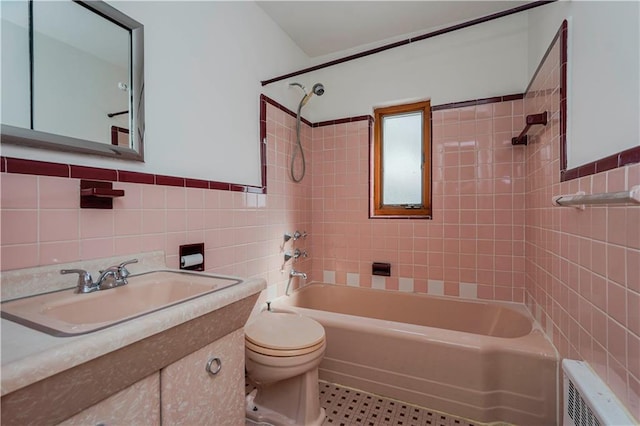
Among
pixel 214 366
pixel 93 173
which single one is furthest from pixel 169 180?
pixel 214 366

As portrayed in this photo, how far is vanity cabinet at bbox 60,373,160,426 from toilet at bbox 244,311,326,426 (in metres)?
0.59

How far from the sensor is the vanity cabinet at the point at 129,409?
597mm

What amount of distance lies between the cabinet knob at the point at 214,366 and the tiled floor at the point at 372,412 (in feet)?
2.58

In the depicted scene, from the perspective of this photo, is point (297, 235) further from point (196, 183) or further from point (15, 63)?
point (15, 63)

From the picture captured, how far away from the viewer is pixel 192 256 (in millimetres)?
1413

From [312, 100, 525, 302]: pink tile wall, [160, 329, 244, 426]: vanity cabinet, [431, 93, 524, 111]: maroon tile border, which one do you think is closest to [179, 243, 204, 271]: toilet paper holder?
[160, 329, 244, 426]: vanity cabinet

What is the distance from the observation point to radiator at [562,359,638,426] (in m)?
0.76

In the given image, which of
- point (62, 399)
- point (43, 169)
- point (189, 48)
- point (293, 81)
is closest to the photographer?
point (62, 399)

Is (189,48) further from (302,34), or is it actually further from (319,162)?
(319,162)

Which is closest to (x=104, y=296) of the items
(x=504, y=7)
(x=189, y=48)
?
(x=189, y=48)

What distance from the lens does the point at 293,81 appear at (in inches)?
94.1

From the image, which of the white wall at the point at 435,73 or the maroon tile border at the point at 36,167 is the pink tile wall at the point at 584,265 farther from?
the maroon tile border at the point at 36,167

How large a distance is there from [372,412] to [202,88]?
6.53 feet

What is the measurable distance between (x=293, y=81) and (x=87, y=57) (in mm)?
1576
